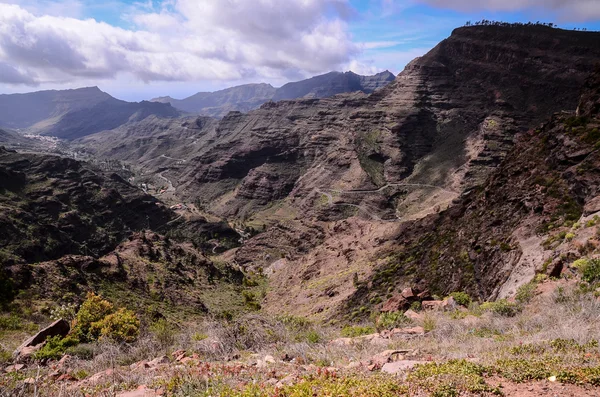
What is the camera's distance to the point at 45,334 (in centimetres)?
1530

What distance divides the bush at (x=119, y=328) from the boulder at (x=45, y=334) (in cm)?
160

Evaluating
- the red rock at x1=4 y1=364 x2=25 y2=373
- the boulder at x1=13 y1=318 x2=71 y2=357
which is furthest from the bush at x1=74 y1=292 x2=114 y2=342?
the red rock at x1=4 y1=364 x2=25 y2=373

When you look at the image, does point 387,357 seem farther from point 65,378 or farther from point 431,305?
point 431,305

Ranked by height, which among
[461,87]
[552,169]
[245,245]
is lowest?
[245,245]

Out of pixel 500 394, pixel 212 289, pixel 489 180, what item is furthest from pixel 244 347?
pixel 212 289

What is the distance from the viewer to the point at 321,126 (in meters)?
190

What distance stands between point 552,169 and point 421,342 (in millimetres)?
22509

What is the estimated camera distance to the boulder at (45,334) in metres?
14.1

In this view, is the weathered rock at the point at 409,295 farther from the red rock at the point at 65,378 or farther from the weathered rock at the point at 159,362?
the red rock at the point at 65,378

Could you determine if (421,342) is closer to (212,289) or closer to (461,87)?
(212,289)

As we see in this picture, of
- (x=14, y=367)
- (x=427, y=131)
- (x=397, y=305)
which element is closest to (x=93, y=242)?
(x=14, y=367)

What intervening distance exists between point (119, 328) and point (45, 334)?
11.3 feet

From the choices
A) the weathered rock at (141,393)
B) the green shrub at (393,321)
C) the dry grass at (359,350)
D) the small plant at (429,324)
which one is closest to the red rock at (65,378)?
the dry grass at (359,350)

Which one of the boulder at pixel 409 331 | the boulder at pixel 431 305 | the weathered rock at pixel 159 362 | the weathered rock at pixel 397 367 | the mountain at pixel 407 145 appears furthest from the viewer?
the mountain at pixel 407 145
